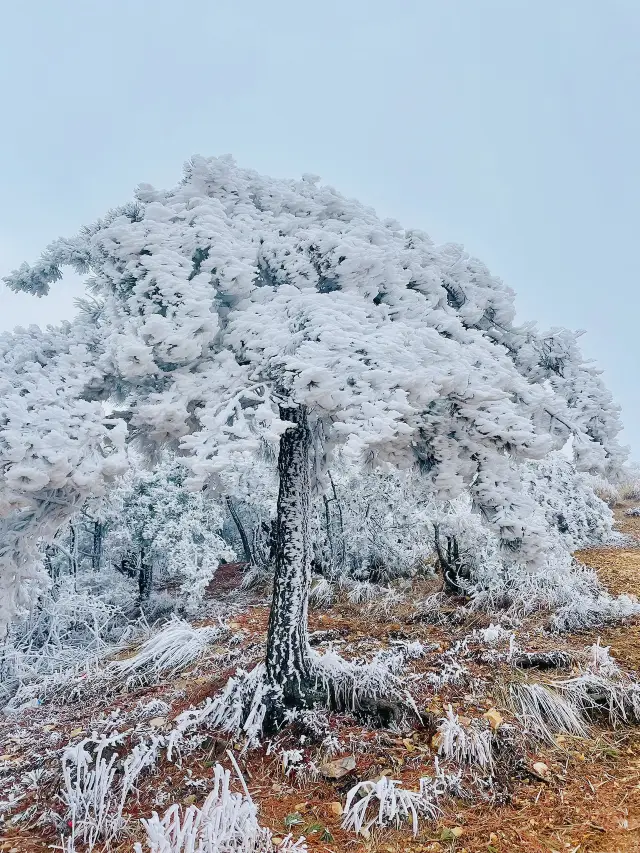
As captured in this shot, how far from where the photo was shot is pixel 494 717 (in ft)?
12.5

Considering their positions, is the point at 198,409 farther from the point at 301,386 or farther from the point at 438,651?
the point at 438,651

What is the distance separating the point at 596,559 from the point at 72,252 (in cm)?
1170

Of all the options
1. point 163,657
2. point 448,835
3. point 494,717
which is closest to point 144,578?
point 163,657

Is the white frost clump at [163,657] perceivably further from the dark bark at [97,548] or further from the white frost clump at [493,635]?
the dark bark at [97,548]

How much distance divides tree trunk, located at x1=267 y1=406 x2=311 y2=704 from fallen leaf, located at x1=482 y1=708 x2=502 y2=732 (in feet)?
5.15

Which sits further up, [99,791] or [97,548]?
[97,548]

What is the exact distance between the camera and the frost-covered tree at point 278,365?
3.01 m

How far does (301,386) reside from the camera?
3.08 metres

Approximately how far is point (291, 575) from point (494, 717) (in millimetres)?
2022

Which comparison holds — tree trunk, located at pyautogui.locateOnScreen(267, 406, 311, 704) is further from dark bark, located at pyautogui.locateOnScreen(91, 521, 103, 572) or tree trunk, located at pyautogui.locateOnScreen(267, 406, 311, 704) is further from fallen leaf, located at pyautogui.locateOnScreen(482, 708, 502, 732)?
dark bark, located at pyautogui.locateOnScreen(91, 521, 103, 572)

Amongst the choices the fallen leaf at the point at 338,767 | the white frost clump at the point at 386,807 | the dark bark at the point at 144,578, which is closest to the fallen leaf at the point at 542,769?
the white frost clump at the point at 386,807

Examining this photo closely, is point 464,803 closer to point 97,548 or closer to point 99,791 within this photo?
point 99,791

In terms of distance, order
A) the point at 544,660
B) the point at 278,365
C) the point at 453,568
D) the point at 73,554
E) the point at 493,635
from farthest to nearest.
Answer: the point at 73,554, the point at 453,568, the point at 493,635, the point at 544,660, the point at 278,365

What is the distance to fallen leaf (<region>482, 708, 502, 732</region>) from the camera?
3.68 metres
